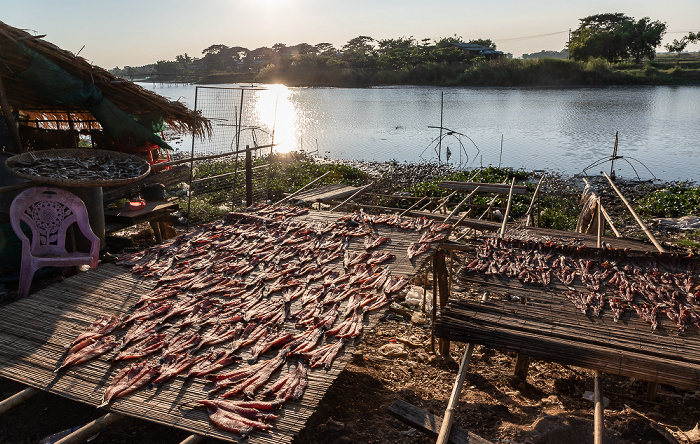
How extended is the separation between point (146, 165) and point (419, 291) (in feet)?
16.4

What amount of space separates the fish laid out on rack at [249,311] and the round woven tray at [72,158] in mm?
1262

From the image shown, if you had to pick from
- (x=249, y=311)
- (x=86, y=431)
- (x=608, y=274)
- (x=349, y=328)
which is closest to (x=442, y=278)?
(x=608, y=274)

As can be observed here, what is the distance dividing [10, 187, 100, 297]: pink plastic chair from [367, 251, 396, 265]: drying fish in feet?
11.4

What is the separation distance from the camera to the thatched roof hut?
24.0ft

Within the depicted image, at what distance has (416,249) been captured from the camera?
5.63m

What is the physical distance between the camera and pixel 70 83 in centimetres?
786

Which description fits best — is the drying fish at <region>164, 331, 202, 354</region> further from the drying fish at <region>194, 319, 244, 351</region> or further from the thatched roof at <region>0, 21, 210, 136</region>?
the thatched roof at <region>0, 21, 210, 136</region>

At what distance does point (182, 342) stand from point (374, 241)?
2813mm

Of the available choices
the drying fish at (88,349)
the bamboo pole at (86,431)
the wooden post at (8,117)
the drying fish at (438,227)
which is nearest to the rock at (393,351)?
the drying fish at (438,227)

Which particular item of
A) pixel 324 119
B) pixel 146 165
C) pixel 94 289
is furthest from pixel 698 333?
pixel 324 119

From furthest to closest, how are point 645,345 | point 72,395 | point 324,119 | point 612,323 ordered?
point 324,119 < point 612,323 < point 645,345 < point 72,395

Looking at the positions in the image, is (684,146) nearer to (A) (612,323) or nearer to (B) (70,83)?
(A) (612,323)

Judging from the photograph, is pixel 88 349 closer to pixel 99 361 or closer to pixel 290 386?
pixel 99 361

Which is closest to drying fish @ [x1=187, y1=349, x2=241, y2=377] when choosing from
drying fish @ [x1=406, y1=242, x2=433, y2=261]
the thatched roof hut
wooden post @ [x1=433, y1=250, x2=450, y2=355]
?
drying fish @ [x1=406, y1=242, x2=433, y2=261]
